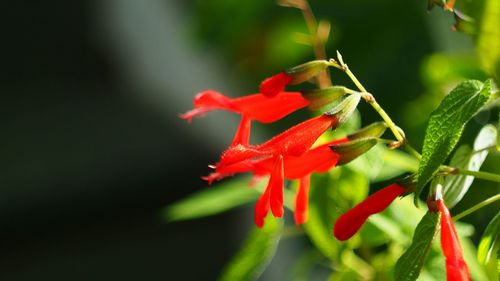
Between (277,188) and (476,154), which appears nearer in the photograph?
(277,188)

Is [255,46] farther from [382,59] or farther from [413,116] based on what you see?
[413,116]

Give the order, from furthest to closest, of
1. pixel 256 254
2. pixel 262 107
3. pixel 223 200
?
pixel 223 200, pixel 256 254, pixel 262 107

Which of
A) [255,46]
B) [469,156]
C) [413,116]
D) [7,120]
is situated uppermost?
[469,156]

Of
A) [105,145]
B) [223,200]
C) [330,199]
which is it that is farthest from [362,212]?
[105,145]

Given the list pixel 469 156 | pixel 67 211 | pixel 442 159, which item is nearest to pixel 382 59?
pixel 469 156

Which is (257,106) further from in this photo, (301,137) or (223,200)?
(223,200)

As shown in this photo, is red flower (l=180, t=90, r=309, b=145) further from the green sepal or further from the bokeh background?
the bokeh background

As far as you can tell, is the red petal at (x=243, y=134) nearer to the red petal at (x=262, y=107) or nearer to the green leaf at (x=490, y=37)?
the red petal at (x=262, y=107)
